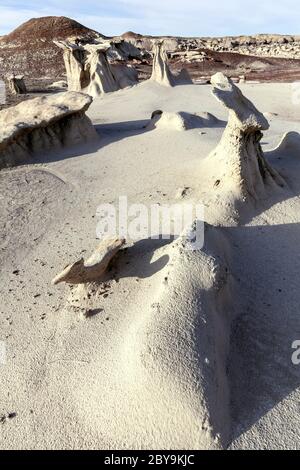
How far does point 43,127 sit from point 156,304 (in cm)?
653

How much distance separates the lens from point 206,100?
1680 centimetres

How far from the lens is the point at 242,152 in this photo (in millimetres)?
6203

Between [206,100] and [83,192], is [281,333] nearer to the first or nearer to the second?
[83,192]

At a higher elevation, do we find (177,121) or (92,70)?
(92,70)

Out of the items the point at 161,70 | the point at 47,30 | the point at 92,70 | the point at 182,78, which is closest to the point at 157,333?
the point at 92,70

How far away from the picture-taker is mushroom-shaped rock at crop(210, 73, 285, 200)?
588 centimetres

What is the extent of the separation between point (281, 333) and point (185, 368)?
51.1 inches

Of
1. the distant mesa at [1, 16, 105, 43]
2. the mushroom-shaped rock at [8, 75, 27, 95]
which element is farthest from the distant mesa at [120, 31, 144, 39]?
the mushroom-shaped rock at [8, 75, 27, 95]

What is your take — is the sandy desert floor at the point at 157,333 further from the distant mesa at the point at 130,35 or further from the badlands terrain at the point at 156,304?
the distant mesa at the point at 130,35

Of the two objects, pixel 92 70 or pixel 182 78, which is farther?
pixel 182 78

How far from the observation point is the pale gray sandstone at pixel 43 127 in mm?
8688

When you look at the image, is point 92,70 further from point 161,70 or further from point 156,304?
point 156,304

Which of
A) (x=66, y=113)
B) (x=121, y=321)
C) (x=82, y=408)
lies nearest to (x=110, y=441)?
(x=82, y=408)
